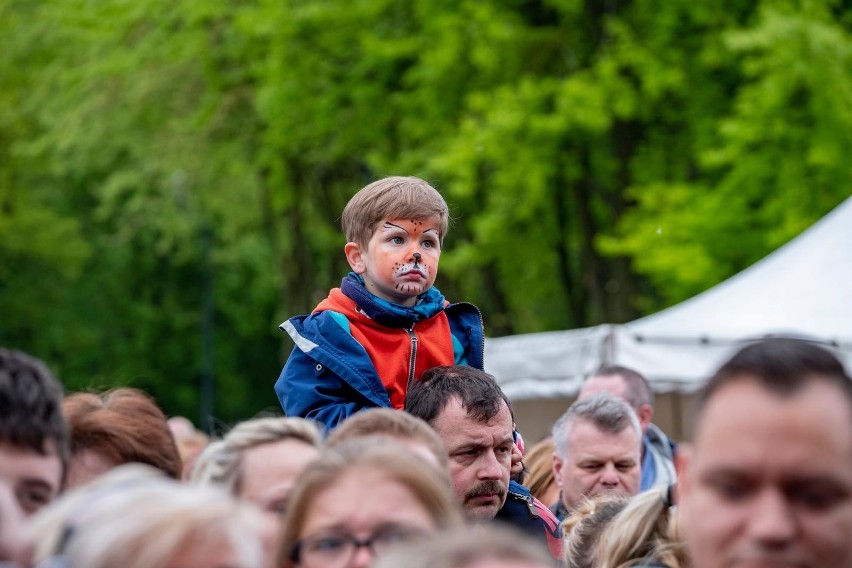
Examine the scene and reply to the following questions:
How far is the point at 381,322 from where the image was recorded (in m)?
5.18

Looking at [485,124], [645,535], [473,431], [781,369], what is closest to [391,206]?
[473,431]

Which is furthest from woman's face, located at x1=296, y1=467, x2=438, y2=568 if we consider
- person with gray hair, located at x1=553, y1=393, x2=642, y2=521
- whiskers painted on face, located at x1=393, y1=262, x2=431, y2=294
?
person with gray hair, located at x1=553, y1=393, x2=642, y2=521

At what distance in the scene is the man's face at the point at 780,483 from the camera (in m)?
2.51

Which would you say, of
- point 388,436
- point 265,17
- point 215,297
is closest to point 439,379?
point 388,436

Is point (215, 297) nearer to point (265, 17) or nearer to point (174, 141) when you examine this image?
point (174, 141)

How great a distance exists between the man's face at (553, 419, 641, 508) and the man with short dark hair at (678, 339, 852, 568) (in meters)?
3.86

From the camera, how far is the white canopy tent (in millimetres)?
12375

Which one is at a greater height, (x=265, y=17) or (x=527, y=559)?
(x=265, y=17)

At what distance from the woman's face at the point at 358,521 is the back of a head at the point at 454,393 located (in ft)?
6.16

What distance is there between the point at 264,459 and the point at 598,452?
125 inches

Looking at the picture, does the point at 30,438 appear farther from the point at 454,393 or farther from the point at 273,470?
the point at 454,393

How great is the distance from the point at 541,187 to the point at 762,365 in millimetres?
17281

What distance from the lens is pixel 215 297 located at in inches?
1825

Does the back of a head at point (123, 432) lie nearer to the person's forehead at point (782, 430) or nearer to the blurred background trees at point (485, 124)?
the person's forehead at point (782, 430)
